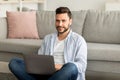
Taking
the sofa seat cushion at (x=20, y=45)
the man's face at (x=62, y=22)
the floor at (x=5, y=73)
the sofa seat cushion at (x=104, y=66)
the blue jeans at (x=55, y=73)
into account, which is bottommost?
the floor at (x=5, y=73)

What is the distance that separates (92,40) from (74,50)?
3.37 ft

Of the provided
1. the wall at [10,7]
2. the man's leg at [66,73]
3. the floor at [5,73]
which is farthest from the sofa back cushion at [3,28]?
the man's leg at [66,73]

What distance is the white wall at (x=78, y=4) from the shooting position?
18.8 feet

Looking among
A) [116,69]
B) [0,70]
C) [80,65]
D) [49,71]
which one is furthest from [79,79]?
[0,70]

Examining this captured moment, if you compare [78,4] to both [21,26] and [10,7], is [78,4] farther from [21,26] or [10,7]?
[21,26]

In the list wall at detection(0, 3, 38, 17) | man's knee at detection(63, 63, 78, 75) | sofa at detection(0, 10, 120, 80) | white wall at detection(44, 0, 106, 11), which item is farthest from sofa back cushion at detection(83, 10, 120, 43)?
white wall at detection(44, 0, 106, 11)

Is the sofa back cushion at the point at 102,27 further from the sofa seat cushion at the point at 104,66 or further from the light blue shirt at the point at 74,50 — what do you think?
the light blue shirt at the point at 74,50

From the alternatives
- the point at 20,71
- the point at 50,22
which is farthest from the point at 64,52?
the point at 50,22

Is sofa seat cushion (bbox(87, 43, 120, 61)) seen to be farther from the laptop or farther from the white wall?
the white wall

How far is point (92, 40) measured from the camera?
A: 3.43 m

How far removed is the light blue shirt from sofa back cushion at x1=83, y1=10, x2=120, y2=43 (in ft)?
3.04

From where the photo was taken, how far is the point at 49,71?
2.29 m

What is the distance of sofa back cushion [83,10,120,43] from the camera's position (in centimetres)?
332

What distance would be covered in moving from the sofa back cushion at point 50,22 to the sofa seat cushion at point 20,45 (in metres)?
0.27
